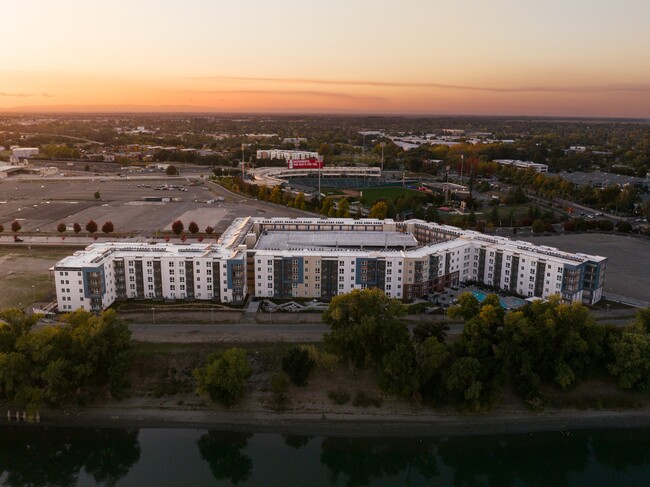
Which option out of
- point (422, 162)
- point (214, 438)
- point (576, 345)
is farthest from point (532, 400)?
point (422, 162)

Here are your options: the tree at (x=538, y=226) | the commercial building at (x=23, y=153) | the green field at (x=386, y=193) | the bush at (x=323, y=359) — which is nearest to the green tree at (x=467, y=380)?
the bush at (x=323, y=359)

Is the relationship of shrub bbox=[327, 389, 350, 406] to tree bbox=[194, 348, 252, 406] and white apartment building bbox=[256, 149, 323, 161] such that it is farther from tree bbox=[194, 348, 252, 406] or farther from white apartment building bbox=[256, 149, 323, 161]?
white apartment building bbox=[256, 149, 323, 161]

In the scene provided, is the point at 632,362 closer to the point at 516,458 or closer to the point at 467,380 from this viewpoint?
the point at 516,458

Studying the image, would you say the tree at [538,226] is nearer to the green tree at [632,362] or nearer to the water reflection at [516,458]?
the green tree at [632,362]

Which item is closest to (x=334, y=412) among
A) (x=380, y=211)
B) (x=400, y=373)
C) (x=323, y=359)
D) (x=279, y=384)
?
(x=323, y=359)

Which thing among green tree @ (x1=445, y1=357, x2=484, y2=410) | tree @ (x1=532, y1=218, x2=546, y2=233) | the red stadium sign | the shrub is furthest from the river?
the red stadium sign

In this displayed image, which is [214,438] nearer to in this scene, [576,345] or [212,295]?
[212,295]
